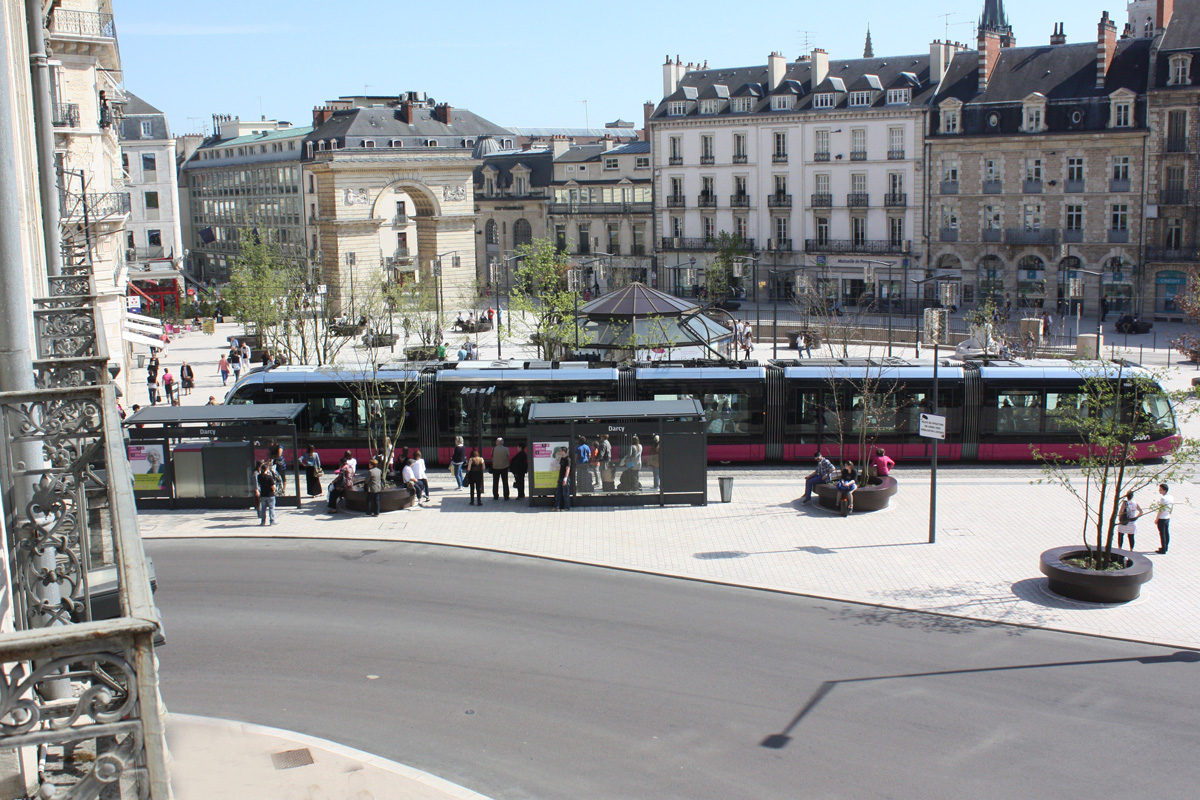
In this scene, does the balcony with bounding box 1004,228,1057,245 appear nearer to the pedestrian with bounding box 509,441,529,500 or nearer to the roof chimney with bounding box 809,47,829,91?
the roof chimney with bounding box 809,47,829,91

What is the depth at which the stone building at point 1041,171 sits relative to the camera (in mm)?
62125

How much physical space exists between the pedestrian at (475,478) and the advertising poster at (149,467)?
271 inches

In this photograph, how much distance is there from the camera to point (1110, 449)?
19.2 meters

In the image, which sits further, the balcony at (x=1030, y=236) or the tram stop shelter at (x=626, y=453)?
the balcony at (x=1030, y=236)

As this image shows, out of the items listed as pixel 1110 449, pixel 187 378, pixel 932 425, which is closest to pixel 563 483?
pixel 932 425

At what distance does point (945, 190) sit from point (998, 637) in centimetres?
5546

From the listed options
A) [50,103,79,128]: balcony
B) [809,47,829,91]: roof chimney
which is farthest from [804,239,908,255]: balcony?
[50,103,79,128]: balcony

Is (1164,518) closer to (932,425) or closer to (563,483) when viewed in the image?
(932,425)

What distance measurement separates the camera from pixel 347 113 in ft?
267

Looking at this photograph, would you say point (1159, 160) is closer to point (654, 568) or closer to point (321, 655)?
point (654, 568)

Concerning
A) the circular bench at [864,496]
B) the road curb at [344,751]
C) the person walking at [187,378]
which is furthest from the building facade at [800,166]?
the road curb at [344,751]

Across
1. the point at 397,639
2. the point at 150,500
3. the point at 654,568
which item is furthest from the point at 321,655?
the point at 150,500

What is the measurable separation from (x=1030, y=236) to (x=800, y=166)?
50.0 ft

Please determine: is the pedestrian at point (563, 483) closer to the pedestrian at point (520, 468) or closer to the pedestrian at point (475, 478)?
the pedestrian at point (520, 468)
